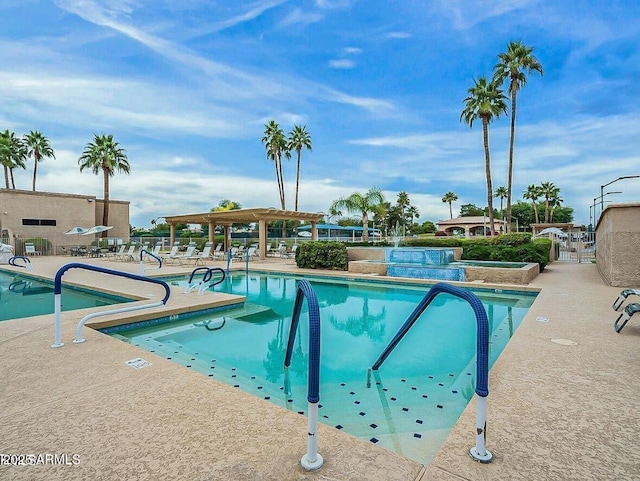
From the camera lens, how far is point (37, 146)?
105 feet

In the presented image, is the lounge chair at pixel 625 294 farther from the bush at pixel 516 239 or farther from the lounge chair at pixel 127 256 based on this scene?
the lounge chair at pixel 127 256

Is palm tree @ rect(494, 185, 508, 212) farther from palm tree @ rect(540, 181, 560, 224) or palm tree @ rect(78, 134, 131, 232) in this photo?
palm tree @ rect(78, 134, 131, 232)

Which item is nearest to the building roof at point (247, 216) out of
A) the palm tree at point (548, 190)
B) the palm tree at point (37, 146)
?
the palm tree at point (37, 146)

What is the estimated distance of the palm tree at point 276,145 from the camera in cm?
3266

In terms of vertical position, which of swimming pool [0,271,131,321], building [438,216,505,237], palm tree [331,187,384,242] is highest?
palm tree [331,187,384,242]

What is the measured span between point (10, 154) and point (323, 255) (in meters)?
30.2

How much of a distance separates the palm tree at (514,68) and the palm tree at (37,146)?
37.7 meters

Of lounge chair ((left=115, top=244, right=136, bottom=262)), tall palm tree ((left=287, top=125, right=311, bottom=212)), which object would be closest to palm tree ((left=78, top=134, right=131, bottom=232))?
lounge chair ((left=115, top=244, right=136, bottom=262))

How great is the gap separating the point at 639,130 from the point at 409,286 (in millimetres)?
15229

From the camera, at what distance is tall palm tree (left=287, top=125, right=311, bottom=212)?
33.4 metres

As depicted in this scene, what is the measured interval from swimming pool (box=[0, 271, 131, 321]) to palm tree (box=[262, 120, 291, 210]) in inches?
911

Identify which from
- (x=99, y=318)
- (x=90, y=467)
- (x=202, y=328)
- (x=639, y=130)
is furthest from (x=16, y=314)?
(x=639, y=130)

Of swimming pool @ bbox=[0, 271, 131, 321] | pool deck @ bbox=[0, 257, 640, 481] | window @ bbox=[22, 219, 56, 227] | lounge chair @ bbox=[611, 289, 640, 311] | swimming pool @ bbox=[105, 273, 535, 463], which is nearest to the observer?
pool deck @ bbox=[0, 257, 640, 481]

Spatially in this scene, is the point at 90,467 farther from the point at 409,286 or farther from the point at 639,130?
the point at 639,130
